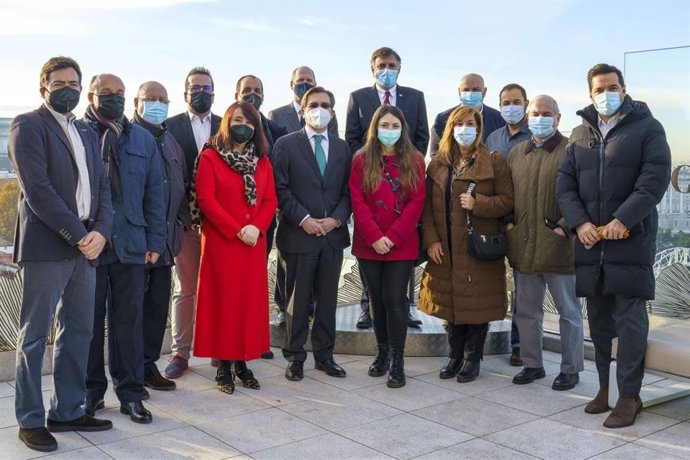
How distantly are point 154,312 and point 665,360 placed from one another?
3261mm

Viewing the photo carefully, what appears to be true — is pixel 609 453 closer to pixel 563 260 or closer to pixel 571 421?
pixel 571 421

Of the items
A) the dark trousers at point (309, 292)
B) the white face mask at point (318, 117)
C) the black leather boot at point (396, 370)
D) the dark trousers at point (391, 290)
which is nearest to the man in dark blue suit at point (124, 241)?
the dark trousers at point (309, 292)

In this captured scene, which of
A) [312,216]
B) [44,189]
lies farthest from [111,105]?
[312,216]

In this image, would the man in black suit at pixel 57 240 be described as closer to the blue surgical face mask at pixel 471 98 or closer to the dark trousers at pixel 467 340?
the dark trousers at pixel 467 340

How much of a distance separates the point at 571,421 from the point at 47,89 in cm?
353

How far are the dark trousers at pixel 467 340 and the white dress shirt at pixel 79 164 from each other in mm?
2727

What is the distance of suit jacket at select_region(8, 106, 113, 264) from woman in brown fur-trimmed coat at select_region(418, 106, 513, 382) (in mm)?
2455

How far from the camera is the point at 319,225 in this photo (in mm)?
5309

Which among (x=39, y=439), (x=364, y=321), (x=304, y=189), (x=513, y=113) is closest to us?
(x=39, y=439)

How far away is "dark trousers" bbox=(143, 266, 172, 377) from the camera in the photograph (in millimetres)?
5148

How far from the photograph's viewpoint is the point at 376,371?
18.2 ft

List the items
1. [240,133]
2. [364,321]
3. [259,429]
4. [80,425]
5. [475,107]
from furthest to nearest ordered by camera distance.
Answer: [364,321]
[475,107]
[240,133]
[259,429]
[80,425]

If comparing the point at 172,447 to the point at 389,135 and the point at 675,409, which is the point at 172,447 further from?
the point at 675,409

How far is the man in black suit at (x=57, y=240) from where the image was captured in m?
3.90
